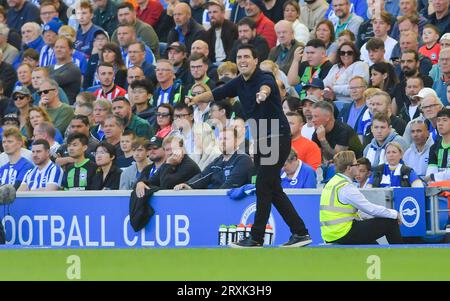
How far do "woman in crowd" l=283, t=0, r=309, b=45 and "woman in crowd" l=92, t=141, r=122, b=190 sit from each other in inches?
147

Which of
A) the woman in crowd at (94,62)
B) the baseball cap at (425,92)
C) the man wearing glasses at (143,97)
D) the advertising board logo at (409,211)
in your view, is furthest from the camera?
the woman in crowd at (94,62)

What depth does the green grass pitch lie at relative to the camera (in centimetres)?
1184

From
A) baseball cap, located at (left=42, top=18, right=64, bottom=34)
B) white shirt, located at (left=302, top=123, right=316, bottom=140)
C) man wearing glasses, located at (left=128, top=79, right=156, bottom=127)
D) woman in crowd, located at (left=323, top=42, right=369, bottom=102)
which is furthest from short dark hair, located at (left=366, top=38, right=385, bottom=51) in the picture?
baseball cap, located at (left=42, top=18, right=64, bottom=34)

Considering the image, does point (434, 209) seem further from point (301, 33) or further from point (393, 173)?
point (301, 33)

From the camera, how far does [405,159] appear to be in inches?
595

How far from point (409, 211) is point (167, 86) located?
555 cm

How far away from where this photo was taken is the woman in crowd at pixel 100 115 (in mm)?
17766

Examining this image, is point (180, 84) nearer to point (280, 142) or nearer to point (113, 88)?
point (113, 88)

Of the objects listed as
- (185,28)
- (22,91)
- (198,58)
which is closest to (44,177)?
(198,58)

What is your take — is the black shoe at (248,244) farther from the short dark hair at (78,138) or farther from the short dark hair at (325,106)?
the short dark hair at (78,138)

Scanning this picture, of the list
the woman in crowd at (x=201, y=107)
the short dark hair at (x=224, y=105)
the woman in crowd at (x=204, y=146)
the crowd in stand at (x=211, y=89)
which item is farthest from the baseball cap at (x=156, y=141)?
the short dark hair at (x=224, y=105)

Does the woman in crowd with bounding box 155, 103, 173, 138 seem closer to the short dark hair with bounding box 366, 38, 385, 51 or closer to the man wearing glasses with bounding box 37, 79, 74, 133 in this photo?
the man wearing glasses with bounding box 37, 79, 74, 133

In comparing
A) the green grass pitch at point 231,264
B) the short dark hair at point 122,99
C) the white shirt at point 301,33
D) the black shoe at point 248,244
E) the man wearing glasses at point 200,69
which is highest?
the white shirt at point 301,33

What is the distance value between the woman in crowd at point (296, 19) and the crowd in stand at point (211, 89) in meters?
0.02
